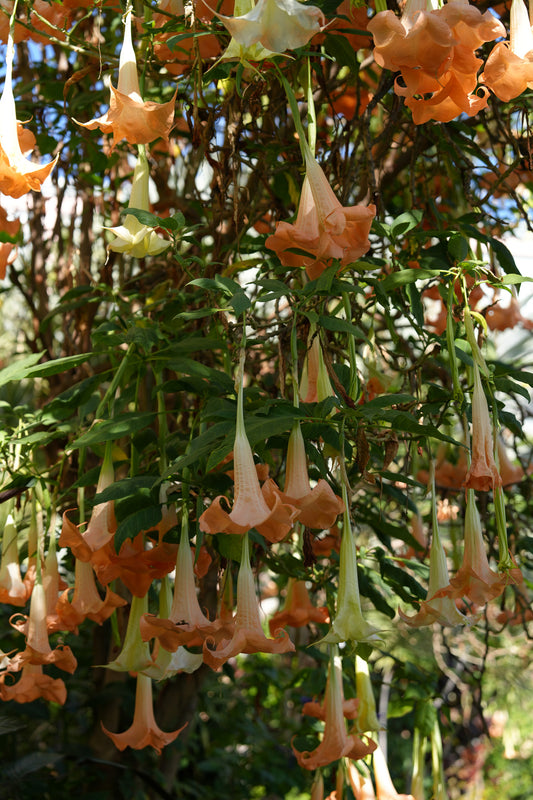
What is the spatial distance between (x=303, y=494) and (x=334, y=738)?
478mm

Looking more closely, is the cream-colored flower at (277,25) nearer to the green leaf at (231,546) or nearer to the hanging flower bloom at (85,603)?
the green leaf at (231,546)

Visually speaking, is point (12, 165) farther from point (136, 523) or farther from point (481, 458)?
point (481, 458)

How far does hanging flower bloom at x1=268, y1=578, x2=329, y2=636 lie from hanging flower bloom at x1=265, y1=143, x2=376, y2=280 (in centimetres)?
67

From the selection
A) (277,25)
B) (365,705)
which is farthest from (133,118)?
(365,705)

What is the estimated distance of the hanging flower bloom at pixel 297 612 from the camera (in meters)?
1.28

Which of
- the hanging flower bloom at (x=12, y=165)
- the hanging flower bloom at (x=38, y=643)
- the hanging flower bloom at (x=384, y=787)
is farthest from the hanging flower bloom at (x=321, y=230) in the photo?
the hanging flower bloom at (x=384, y=787)

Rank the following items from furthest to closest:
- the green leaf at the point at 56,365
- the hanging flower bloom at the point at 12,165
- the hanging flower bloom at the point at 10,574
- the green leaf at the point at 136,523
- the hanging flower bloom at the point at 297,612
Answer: the hanging flower bloom at the point at 297,612 < the hanging flower bloom at the point at 10,574 < the green leaf at the point at 56,365 < the hanging flower bloom at the point at 12,165 < the green leaf at the point at 136,523

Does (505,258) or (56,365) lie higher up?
(505,258)

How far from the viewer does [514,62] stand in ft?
2.71

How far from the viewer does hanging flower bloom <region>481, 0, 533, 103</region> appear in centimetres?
82

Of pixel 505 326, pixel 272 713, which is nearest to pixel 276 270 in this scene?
pixel 505 326

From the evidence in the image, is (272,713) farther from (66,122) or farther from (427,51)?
(427,51)

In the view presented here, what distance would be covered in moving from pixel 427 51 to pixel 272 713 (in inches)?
117

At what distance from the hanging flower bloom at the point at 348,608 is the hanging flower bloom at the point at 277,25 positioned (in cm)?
45
